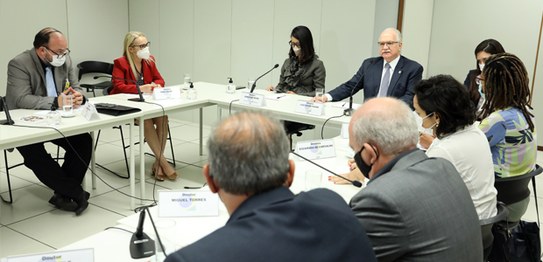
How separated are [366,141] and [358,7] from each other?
12.0 ft

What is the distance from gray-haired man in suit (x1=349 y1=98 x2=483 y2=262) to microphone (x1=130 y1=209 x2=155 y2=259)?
0.69 metres

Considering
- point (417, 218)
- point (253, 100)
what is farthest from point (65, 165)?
point (417, 218)

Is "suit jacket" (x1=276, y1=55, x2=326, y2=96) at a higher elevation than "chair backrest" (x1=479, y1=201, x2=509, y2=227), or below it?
higher

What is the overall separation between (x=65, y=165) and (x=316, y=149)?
2041mm

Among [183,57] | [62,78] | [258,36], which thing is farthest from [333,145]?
[183,57]

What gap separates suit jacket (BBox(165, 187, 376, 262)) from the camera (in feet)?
3.28

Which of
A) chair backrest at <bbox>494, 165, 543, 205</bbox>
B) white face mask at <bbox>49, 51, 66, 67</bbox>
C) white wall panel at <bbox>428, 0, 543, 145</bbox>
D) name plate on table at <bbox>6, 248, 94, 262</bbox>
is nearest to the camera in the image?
name plate on table at <bbox>6, 248, 94, 262</bbox>

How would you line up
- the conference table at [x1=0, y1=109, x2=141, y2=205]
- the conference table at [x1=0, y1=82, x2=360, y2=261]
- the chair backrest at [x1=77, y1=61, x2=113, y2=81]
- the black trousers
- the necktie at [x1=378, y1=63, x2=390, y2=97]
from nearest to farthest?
the conference table at [x1=0, y1=82, x2=360, y2=261] < the conference table at [x1=0, y1=109, x2=141, y2=205] < the black trousers < the necktie at [x1=378, y1=63, x2=390, y2=97] < the chair backrest at [x1=77, y1=61, x2=113, y2=81]

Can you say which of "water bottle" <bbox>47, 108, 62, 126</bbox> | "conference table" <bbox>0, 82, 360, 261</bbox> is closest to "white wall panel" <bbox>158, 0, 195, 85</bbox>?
"conference table" <bbox>0, 82, 360, 261</bbox>

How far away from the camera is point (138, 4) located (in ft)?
21.9

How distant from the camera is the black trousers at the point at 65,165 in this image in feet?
11.6

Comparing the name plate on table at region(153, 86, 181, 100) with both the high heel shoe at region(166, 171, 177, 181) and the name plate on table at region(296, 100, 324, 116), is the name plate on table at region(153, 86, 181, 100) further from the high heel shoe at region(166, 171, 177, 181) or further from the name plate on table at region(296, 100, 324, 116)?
the name plate on table at region(296, 100, 324, 116)

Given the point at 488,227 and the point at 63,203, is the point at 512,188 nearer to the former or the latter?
the point at 488,227

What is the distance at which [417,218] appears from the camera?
52.9 inches
